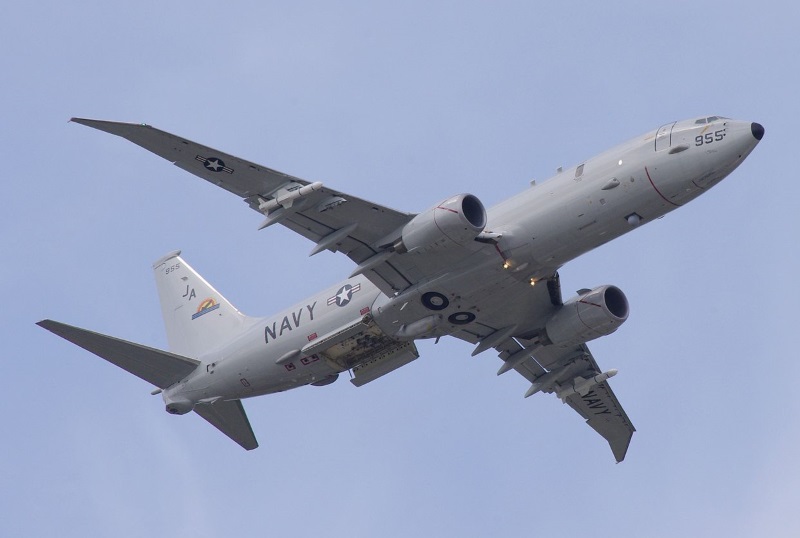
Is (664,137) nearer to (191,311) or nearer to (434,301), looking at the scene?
(434,301)

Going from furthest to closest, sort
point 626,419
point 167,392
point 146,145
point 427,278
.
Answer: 1. point 626,419
2. point 167,392
3. point 427,278
4. point 146,145

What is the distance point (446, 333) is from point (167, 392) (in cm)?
1234

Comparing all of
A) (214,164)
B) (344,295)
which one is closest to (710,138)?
(344,295)

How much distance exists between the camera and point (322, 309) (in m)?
51.8

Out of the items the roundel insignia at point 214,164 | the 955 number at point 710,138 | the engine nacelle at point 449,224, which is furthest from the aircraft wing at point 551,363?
the roundel insignia at point 214,164

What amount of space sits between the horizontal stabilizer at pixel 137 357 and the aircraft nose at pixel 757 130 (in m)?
24.3

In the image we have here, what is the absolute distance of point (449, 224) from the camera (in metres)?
45.6

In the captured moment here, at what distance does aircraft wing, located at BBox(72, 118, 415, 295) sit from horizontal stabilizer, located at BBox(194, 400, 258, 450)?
35.8 ft

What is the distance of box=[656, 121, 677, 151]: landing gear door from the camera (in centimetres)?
4624

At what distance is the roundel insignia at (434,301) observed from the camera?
49.2 meters

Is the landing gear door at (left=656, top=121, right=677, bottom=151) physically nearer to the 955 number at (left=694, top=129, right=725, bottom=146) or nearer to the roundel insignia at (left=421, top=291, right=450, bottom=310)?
the 955 number at (left=694, top=129, right=725, bottom=146)

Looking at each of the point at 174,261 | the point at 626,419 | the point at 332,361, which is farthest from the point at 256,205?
the point at 626,419

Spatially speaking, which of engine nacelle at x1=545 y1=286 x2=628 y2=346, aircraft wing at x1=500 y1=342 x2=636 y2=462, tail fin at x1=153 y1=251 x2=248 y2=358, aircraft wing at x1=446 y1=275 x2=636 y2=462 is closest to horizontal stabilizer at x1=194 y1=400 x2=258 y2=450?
tail fin at x1=153 y1=251 x2=248 y2=358

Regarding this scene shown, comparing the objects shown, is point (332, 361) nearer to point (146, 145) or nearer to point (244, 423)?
point (244, 423)
